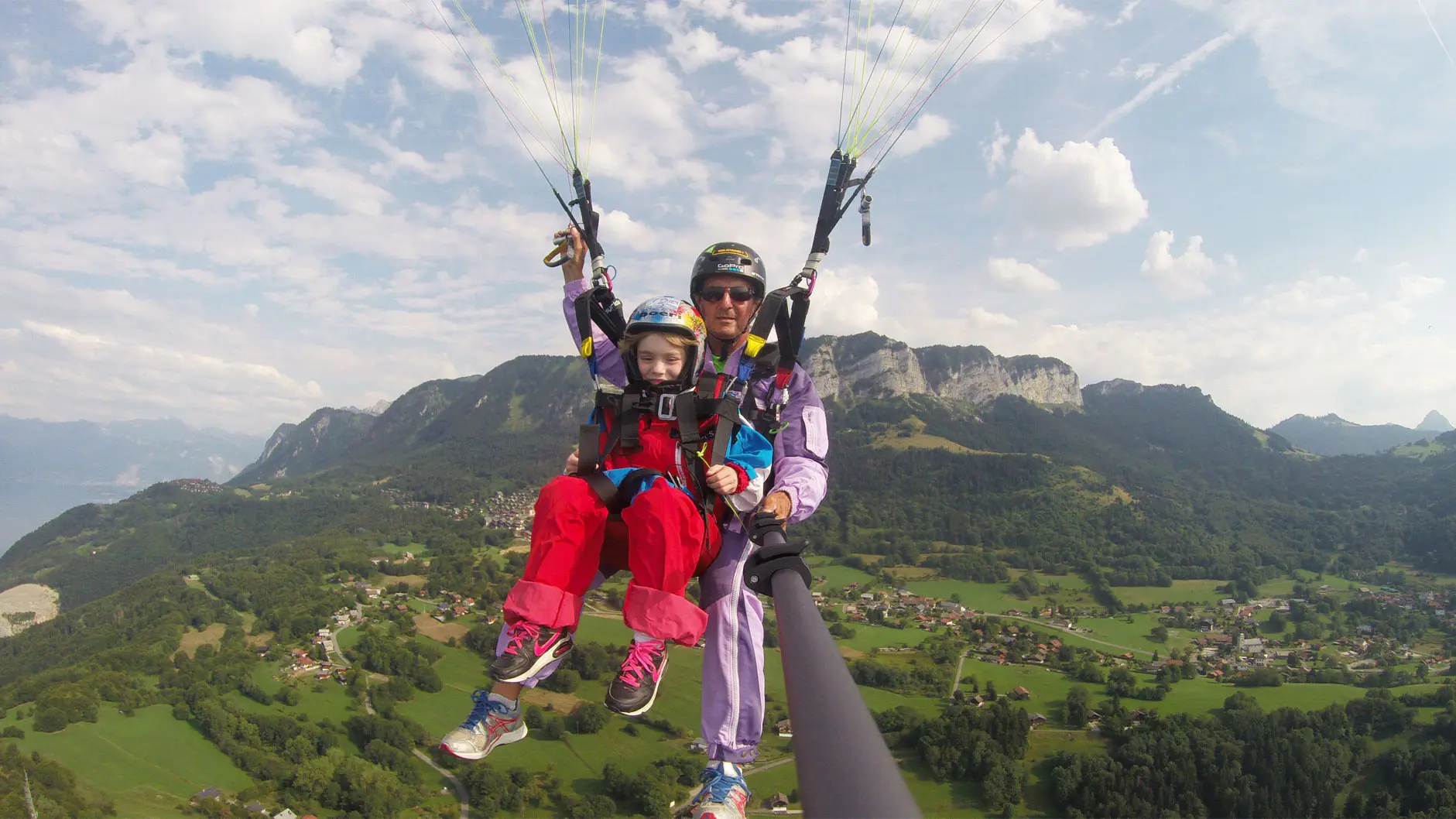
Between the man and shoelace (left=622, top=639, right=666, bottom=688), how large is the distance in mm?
391

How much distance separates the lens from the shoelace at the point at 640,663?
A: 3396mm

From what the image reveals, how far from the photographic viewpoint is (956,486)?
133875 mm

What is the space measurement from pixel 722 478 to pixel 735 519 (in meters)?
0.61

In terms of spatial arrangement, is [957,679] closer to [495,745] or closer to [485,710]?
[495,745]

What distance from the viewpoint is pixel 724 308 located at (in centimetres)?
505

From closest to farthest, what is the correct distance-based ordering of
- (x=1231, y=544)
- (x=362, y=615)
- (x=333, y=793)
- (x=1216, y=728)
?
(x=333, y=793)
(x=1216, y=728)
(x=362, y=615)
(x=1231, y=544)

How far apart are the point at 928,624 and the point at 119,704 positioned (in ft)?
225

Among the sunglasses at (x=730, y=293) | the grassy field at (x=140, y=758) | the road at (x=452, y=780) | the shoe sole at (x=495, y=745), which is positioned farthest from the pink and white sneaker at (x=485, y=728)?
the grassy field at (x=140, y=758)

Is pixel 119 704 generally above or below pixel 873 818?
below

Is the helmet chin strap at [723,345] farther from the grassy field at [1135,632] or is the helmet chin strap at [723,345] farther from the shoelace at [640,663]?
the grassy field at [1135,632]

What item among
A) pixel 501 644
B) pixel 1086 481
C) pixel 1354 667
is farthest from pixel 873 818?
pixel 1086 481

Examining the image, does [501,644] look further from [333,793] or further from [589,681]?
[589,681]

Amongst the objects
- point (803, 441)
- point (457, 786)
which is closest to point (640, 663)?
point (803, 441)

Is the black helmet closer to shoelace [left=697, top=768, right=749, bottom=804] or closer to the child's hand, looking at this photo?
the child's hand
